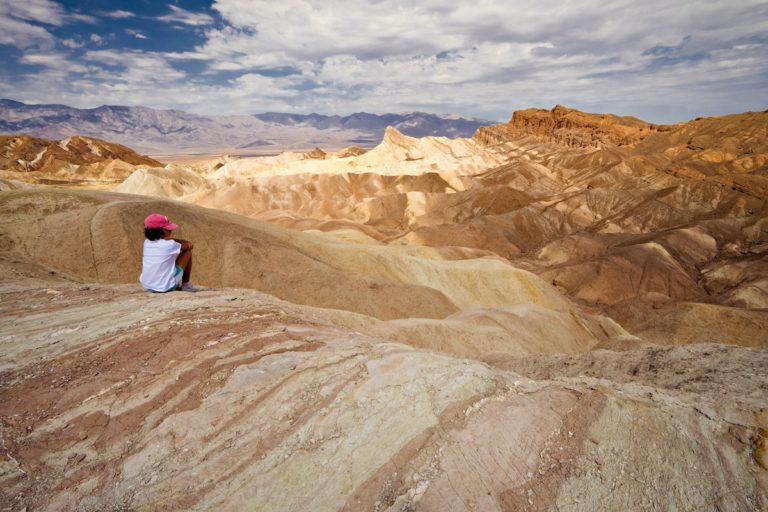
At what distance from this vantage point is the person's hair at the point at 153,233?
6.50 meters

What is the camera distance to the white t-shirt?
6652 mm

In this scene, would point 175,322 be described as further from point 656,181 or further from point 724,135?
point 724,135

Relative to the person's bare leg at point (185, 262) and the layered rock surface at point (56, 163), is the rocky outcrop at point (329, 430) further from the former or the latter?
the layered rock surface at point (56, 163)

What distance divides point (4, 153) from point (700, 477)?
106 metres

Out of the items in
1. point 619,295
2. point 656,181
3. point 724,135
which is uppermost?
point 724,135

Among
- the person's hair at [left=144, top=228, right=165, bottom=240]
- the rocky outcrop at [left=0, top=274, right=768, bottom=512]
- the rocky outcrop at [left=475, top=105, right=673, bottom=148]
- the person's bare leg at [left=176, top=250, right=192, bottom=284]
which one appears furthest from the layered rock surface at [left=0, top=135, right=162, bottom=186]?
the rocky outcrop at [left=0, top=274, right=768, bottom=512]

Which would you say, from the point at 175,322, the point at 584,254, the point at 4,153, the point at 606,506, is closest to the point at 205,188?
the point at 4,153

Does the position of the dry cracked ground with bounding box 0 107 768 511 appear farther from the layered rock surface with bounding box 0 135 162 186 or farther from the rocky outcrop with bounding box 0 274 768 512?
the layered rock surface with bounding box 0 135 162 186

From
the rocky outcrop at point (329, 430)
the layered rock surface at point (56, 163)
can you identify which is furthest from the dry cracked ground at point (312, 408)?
the layered rock surface at point (56, 163)

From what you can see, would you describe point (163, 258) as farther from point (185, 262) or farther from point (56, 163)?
point (56, 163)

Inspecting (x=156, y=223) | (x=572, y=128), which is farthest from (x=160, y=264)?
(x=572, y=128)

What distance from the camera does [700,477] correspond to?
13.2 ft

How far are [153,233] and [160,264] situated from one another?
0.76 m

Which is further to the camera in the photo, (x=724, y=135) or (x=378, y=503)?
(x=724, y=135)
